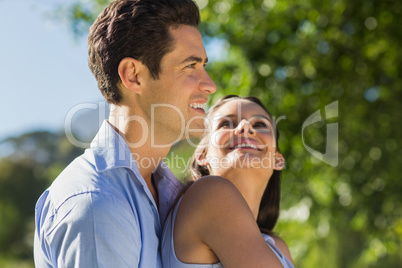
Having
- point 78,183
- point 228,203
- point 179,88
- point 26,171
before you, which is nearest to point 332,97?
point 179,88

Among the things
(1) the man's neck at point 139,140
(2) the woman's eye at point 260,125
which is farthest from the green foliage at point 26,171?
(1) the man's neck at point 139,140

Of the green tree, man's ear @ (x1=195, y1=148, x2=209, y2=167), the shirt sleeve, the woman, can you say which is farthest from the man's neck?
the green tree

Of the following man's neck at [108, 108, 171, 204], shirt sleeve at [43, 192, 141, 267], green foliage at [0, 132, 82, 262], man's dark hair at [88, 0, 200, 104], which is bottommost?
green foliage at [0, 132, 82, 262]

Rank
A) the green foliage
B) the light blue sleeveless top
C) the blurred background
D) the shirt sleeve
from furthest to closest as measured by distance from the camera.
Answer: the green foliage
the blurred background
the light blue sleeveless top
the shirt sleeve

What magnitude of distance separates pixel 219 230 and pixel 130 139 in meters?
0.55

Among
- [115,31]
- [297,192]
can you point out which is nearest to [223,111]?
[115,31]

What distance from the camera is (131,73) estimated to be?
219 centimetres

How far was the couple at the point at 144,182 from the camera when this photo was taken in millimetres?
1785

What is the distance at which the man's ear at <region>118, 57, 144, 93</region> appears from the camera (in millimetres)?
2176

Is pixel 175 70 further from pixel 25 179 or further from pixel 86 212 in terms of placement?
pixel 25 179

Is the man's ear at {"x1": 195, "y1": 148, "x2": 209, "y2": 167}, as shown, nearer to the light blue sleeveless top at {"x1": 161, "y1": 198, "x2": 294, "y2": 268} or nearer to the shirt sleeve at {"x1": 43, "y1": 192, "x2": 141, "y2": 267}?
the light blue sleeveless top at {"x1": 161, "y1": 198, "x2": 294, "y2": 268}

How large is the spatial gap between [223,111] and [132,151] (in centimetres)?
96

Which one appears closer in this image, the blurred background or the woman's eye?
the woman's eye

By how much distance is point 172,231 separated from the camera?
216cm
